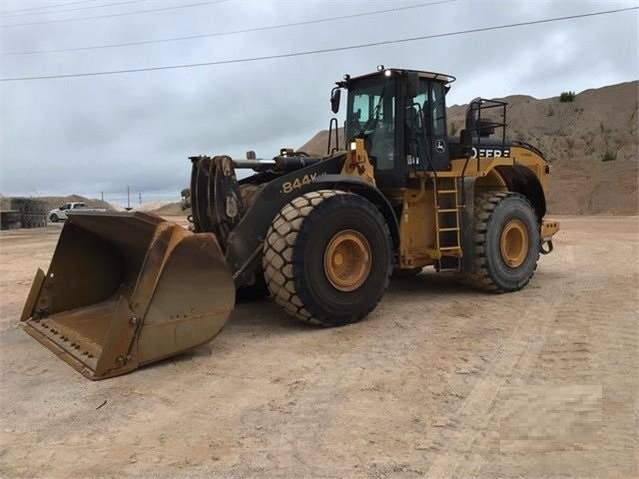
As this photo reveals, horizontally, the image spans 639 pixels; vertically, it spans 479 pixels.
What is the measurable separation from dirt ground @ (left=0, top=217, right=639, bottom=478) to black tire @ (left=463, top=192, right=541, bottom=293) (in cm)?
109

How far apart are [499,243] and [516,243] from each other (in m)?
0.53

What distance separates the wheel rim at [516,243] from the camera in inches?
308

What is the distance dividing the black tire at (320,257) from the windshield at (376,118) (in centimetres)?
115

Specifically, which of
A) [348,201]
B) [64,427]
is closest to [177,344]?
[64,427]

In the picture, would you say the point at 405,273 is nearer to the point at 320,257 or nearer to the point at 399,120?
the point at 399,120

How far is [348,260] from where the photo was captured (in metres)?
6.08

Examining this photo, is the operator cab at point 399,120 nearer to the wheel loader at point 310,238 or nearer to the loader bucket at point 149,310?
the wheel loader at point 310,238

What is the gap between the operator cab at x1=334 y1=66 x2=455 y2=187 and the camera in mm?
6934

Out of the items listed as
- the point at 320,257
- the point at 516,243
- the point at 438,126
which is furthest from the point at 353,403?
the point at 516,243

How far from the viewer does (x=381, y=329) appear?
5.82 metres

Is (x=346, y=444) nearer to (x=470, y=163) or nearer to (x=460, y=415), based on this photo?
(x=460, y=415)

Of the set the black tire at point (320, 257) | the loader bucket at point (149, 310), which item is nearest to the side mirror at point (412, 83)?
the black tire at point (320, 257)

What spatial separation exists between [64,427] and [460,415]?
250 cm

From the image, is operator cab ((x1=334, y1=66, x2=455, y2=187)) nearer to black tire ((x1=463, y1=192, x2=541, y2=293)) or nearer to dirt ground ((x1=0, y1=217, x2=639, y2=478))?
black tire ((x1=463, y1=192, x2=541, y2=293))
